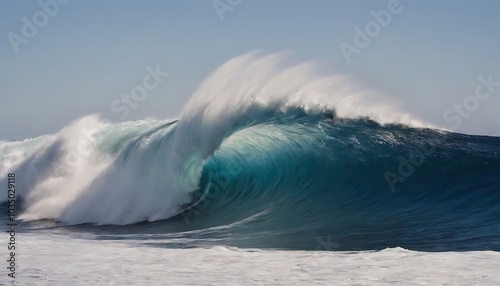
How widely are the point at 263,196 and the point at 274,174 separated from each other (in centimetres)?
116

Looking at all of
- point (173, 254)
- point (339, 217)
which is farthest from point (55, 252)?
point (339, 217)

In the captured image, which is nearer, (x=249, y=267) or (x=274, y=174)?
(x=249, y=267)

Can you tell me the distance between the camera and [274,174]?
538 inches

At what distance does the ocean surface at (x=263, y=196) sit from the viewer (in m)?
6.19

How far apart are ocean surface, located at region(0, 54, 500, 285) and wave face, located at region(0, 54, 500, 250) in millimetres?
40

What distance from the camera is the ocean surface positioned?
20.3ft

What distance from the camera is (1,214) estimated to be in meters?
13.9

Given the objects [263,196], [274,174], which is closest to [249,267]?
[263,196]

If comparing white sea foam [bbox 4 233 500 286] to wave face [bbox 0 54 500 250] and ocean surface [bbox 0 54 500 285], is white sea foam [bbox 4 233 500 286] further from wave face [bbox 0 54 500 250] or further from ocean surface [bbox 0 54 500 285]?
wave face [bbox 0 54 500 250]

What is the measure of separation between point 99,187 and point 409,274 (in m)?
8.73

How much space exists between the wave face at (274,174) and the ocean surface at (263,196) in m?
0.04

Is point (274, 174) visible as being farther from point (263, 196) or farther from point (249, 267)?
point (249, 267)

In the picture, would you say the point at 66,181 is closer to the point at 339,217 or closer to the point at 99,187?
the point at 99,187

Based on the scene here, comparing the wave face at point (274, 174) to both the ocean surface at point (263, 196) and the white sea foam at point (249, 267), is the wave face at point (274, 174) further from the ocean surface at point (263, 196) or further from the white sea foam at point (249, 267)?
the white sea foam at point (249, 267)
